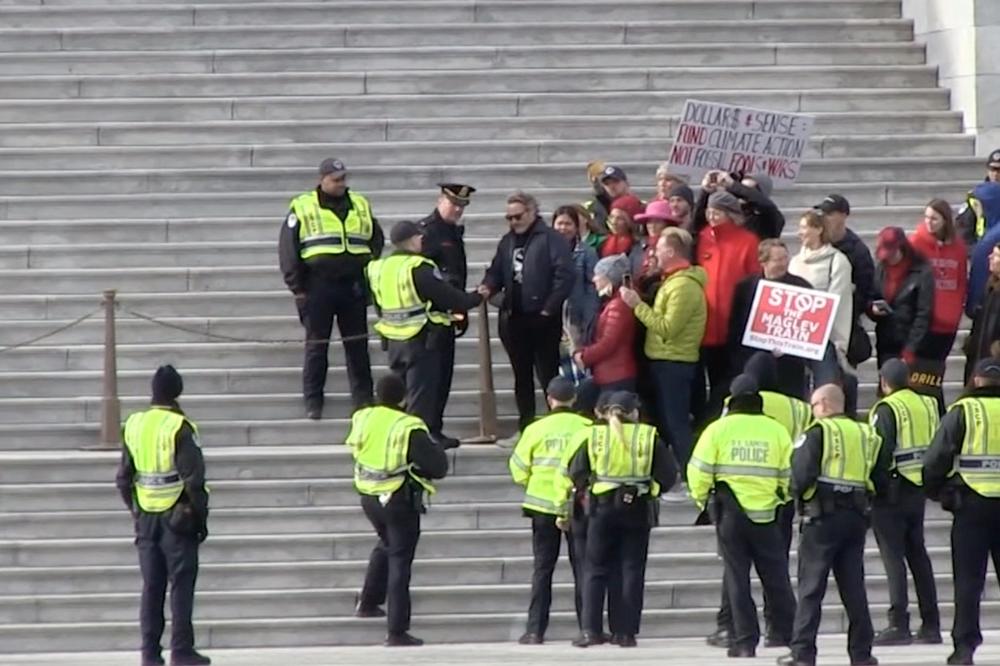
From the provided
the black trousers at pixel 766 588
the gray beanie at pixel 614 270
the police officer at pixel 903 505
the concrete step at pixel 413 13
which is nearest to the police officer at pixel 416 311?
the gray beanie at pixel 614 270

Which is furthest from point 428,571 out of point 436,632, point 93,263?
point 93,263

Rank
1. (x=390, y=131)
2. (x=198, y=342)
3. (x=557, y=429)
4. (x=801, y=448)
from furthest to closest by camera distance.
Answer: (x=390, y=131) < (x=198, y=342) < (x=557, y=429) < (x=801, y=448)

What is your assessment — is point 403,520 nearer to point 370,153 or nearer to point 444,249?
point 444,249

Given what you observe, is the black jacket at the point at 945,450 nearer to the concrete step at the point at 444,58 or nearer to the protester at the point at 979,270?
the protester at the point at 979,270

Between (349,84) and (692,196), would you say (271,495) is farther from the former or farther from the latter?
(349,84)

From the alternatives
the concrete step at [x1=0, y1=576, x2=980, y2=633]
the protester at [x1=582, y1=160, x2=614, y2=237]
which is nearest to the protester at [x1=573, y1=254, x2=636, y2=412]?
the protester at [x1=582, y1=160, x2=614, y2=237]

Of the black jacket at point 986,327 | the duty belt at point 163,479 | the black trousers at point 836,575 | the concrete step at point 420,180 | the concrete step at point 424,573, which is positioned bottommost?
the concrete step at point 424,573

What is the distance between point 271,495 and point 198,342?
7.01ft

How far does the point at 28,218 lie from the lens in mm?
21391

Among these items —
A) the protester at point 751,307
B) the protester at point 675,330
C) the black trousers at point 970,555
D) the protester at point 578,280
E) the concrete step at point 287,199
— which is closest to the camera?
the black trousers at point 970,555

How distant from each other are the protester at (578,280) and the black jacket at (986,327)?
97.6 inches

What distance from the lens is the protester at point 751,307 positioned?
1773 centimetres

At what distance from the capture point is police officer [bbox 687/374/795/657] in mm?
15734

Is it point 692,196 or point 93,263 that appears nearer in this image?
point 692,196
